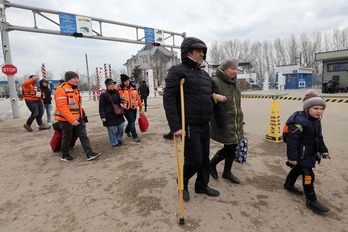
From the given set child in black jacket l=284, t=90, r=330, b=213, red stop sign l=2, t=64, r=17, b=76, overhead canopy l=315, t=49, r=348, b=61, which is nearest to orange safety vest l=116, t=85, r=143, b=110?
child in black jacket l=284, t=90, r=330, b=213

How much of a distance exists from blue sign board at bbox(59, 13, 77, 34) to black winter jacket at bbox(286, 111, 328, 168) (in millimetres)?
12903

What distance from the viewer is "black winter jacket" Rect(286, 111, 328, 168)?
106 inches

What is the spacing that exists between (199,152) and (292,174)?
1420mm

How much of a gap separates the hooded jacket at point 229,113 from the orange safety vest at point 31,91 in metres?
6.59

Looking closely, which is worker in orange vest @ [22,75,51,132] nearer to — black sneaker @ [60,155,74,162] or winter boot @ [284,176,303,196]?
black sneaker @ [60,155,74,162]

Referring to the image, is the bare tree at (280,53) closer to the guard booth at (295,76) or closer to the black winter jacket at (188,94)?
the guard booth at (295,76)

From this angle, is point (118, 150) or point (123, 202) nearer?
point (123, 202)

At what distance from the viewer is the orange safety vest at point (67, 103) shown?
4098 mm

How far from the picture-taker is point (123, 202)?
2.92 m

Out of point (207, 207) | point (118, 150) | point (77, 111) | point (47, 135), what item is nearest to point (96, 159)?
point (118, 150)

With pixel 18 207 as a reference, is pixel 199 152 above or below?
above

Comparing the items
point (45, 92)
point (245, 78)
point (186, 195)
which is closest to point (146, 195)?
point (186, 195)

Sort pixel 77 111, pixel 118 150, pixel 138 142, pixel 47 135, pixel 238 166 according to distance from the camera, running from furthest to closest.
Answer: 1. pixel 47 135
2. pixel 138 142
3. pixel 118 150
4. pixel 77 111
5. pixel 238 166

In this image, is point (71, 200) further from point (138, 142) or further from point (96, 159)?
point (138, 142)
